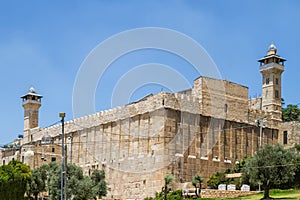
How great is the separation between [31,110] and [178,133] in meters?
29.4

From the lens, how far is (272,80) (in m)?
60.3

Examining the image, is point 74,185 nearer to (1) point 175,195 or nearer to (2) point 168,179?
(1) point 175,195

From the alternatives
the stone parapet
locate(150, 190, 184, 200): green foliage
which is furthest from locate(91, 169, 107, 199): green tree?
the stone parapet

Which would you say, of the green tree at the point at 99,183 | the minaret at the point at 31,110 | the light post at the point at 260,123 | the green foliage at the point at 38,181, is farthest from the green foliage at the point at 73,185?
the minaret at the point at 31,110

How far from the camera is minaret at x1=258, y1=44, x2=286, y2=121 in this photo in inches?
2368

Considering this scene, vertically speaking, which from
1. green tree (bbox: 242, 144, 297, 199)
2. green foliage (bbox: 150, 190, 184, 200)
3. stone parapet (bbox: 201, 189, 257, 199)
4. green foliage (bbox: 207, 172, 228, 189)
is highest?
green tree (bbox: 242, 144, 297, 199)

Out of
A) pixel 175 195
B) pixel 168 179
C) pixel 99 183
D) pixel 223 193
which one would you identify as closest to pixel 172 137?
pixel 168 179

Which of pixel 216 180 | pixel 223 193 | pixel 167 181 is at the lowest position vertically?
pixel 223 193

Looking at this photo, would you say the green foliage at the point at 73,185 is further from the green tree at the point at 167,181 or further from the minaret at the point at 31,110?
the minaret at the point at 31,110

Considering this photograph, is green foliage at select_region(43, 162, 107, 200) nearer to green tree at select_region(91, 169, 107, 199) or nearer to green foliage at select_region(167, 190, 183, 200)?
green tree at select_region(91, 169, 107, 199)

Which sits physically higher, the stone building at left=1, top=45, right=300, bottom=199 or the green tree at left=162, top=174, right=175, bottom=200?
the stone building at left=1, top=45, right=300, bottom=199

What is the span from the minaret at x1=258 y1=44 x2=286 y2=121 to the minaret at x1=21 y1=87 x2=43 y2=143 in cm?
2962

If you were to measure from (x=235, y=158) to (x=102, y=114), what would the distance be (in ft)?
47.1

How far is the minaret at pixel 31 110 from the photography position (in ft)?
233
